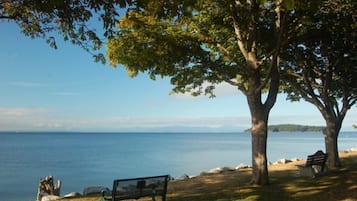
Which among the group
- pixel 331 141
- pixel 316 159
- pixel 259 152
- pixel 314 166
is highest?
pixel 331 141

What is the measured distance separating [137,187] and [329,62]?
38.6ft

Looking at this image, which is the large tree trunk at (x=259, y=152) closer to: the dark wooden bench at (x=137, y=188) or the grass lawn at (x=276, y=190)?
the grass lawn at (x=276, y=190)

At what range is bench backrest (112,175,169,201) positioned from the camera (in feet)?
31.6

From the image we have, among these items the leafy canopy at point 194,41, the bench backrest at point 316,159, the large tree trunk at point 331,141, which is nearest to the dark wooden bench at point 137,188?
A: the leafy canopy at point 194,41

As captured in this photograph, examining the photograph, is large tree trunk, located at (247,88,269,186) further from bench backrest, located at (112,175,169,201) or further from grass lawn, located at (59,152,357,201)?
bench backrest, located at (112,175,169,201)

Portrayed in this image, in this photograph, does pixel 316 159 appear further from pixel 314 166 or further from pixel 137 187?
pixel 137 187

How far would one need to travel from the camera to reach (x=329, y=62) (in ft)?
58.7

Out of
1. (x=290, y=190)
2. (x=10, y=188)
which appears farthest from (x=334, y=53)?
(x=10, y=188)

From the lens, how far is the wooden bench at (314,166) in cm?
1439

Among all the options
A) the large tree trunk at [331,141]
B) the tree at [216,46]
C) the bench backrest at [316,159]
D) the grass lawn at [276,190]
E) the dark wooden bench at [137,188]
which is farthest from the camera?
the large tree trunk at [331,141]

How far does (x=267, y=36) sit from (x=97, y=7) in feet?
32.9

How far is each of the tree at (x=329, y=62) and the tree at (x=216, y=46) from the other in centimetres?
162

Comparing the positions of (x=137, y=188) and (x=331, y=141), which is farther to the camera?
(x=331, y=141)

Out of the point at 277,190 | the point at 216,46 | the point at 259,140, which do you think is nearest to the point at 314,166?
the point at 259,140
